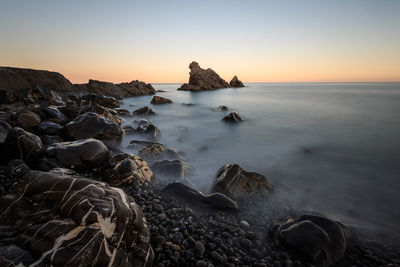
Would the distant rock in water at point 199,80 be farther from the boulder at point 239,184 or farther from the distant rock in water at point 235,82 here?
the boulder at point 239,184

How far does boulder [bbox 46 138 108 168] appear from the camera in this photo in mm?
4348

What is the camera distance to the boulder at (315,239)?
281 centimetres

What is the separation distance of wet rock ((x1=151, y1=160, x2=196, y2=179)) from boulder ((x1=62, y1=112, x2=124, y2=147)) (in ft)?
9.05

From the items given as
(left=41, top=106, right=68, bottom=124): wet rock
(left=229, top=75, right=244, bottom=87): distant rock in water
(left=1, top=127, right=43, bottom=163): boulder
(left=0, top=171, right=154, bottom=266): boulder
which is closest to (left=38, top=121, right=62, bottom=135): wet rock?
(left=41, top=106, right=68, bottom=124): wet rock

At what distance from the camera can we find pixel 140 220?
8.52 ft

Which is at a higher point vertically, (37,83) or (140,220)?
(37,83)

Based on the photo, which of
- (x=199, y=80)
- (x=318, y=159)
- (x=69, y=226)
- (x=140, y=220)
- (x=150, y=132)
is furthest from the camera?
(x=199, y=80)

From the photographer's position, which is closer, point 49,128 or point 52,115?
point 49,128

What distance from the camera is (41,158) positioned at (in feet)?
14.2

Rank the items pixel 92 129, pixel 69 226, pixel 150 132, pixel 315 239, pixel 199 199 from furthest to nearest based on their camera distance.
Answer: pixel 150 132 → pixel 92 129 → pixel 199 199 → pixel 315 239 → pixel 69 226

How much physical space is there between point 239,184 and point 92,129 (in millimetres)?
5524

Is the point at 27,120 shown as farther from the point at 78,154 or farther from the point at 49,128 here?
the point at 78,154

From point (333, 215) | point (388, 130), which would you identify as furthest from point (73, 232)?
point (388, 130)

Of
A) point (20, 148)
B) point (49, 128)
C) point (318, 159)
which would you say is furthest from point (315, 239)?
point (49, 128)
